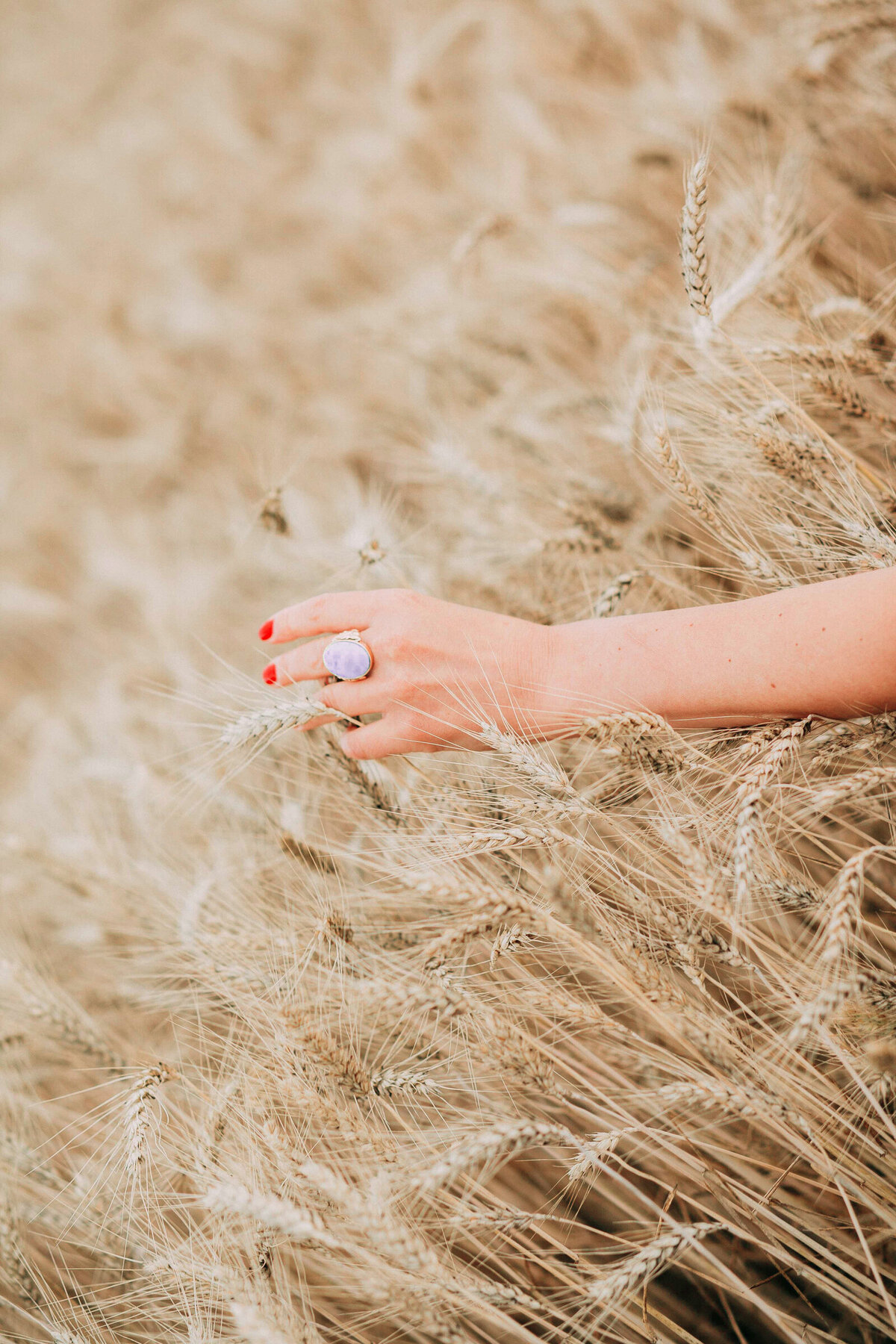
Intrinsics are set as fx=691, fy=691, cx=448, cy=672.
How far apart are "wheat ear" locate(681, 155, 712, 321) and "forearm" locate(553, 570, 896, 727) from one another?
47 cm

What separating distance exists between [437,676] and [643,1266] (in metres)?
0.72

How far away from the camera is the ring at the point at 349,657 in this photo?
38.3 inches

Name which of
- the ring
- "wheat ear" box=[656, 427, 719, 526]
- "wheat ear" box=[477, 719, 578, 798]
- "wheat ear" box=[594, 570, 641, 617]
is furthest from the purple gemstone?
"wheat ear" box=[656, 427, 719, 526]

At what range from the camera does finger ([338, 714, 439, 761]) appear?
3.25 ft

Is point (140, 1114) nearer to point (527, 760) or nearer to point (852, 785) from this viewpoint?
point (527, 760)

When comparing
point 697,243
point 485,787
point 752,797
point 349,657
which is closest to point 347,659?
point 349,657

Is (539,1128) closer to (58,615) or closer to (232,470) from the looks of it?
(232,470)

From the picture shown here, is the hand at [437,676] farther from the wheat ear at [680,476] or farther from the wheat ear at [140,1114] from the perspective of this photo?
the wheat ear at [140,1114]

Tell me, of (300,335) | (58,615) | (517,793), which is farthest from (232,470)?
(517,793)

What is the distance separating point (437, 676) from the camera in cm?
97

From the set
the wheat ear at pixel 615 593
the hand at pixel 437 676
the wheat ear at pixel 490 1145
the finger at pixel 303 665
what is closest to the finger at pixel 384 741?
the hand at pixel 437 676

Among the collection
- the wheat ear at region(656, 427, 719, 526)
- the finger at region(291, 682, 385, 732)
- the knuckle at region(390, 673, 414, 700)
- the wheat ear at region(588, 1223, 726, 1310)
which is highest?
the wheat ear at region(656, 427, 719, 526)

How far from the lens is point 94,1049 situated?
1150 mm

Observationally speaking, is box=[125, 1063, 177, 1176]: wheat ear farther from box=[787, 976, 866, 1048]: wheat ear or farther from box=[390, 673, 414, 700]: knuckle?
box=[787, 976, 866, 1048]: wheat ear
